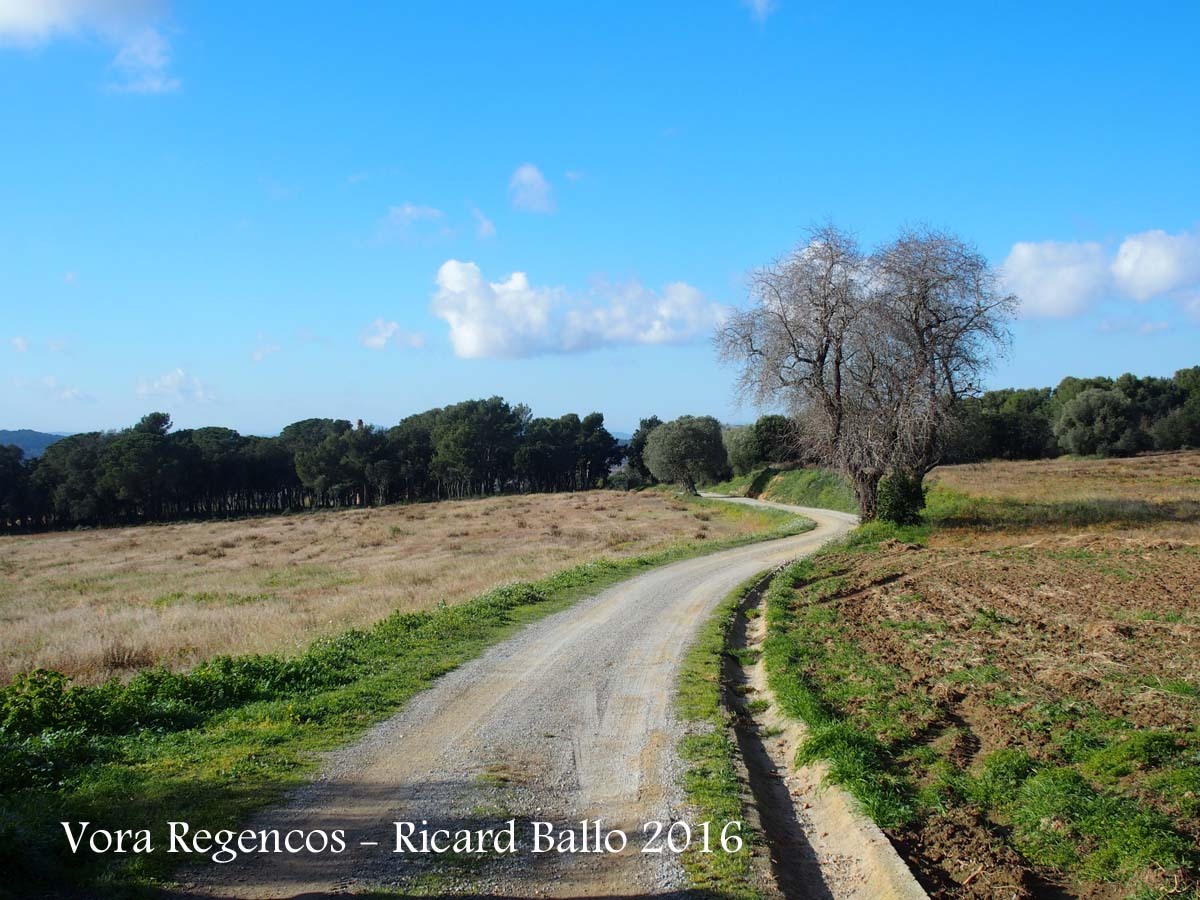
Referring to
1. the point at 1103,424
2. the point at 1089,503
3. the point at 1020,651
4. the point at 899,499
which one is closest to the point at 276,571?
the point at 899,499

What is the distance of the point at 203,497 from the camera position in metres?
99.2

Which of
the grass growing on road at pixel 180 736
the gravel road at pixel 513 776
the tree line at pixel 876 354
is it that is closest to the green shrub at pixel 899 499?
the tree line at pixel 876 354

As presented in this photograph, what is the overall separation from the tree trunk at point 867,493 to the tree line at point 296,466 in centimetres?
7268

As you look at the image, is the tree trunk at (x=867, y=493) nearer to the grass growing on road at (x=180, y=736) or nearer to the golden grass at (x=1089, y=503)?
the golden grass at (x=1089, y=503)

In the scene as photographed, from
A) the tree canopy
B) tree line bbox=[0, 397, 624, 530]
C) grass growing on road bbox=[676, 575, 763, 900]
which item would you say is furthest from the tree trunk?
tree line bbox=[0, 397, 624, 530]

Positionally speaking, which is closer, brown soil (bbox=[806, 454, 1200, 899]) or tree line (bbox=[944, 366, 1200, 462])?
brown soil (bbox=[806, 454, 1200, 899])

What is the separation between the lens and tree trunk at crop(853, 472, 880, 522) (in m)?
33.0

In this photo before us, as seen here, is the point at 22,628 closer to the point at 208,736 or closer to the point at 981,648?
the point at 208,736

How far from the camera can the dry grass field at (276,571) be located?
18.0 meters

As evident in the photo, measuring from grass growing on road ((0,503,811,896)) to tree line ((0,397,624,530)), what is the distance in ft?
284

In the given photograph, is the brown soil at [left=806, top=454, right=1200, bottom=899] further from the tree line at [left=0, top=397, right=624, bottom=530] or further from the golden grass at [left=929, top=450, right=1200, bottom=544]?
the tree line at [left=0, top=397, right=624, bottom=530]

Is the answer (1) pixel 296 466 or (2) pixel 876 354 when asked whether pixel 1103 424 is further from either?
(1) pixel 296 466

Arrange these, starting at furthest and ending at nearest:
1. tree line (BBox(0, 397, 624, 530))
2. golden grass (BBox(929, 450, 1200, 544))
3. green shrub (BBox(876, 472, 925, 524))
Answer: tree line (BBox(0, 397, 624, 530)), green shrub (BBox(876, 472, 925, 524)), golden grass (BBox(929, 450, 1200, 544))

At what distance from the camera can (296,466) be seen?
10012 cm
